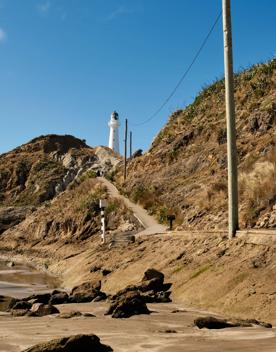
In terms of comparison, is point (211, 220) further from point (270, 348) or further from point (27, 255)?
point (27, 255)

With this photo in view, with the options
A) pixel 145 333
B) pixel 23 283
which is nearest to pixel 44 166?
pixel 23 283

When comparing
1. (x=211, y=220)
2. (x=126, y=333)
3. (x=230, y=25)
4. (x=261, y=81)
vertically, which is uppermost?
(x=261, y=81)

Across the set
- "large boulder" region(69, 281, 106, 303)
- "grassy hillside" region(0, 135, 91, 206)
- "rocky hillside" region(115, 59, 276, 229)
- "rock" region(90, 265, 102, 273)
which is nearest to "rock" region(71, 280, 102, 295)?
"large boulder" region(69, 281, 106, 303)

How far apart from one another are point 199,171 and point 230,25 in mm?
20148

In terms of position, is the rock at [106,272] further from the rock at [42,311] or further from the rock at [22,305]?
the rock at [42,311]

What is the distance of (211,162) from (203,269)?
2165 cm

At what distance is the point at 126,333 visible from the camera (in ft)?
28.1

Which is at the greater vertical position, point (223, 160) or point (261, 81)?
point (261, 81)

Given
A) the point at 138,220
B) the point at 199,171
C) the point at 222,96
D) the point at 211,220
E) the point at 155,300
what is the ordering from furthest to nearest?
the point at 222,96 < the point at 199,171 < the point at 138,220 < the point at 211,220 < the point at 155,300

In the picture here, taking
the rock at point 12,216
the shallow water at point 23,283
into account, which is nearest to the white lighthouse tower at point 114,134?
the rock at point 12,216

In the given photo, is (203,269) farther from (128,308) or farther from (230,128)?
(230,128)

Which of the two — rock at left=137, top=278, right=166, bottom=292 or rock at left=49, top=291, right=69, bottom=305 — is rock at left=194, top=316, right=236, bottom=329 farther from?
rock at left=49, top=291, right=69, bottom=305

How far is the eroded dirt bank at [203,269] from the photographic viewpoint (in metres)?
11.2

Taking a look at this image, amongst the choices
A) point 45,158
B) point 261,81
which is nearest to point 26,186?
point 45,158
